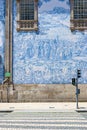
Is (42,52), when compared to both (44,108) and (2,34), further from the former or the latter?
(44,108)

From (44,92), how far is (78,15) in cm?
741

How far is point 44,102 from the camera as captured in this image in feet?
113

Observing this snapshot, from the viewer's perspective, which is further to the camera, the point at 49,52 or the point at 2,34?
the point at 2,34

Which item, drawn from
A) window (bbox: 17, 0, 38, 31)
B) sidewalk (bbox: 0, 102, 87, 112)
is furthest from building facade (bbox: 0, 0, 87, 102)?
sidewalk (bbox: 0, 102, 87, 112)

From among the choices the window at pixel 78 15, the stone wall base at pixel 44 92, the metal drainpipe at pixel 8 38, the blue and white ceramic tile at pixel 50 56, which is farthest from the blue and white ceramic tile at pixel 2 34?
the window at pixel 78 15

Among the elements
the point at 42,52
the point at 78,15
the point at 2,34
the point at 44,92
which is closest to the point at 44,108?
the point at 44,92

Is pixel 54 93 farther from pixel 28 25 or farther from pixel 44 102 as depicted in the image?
pixel 28 25

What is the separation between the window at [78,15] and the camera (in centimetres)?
3462

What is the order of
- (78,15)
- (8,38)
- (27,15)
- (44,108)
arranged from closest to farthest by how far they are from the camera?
(44,108) < (8,38) < (78,15) < (27,15)

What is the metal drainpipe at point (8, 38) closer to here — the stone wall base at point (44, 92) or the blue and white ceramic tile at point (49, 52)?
the blue and white ceramic tile at point (49, 52)

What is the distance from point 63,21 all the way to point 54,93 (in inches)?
250

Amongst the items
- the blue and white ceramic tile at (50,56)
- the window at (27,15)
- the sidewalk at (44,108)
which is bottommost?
the sidewalk at (44,108)

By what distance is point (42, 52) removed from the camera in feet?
113

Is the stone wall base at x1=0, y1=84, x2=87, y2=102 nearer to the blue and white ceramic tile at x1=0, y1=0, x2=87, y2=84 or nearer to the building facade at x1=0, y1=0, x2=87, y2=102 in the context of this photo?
the building facade at x1=0, y1=0, x2=87, y2=102
